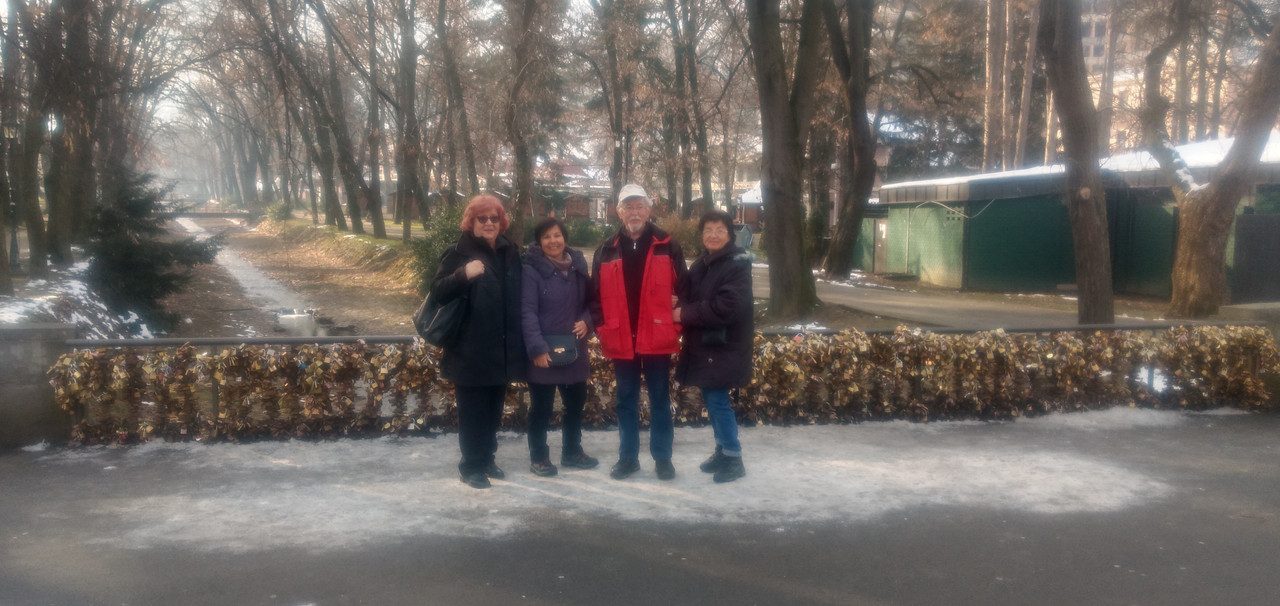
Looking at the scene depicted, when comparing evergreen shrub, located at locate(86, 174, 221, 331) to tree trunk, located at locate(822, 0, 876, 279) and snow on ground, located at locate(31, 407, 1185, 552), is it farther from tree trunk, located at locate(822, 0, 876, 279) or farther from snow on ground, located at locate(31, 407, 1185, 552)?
tree trunk, located at locate(822, 0, 876, 279)

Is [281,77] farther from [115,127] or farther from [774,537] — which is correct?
[115,127]

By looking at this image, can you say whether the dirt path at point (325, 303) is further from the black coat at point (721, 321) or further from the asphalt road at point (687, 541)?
the black coat at point (721, 321)

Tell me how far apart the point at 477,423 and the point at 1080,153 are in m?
7.29

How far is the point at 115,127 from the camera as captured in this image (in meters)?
23.4

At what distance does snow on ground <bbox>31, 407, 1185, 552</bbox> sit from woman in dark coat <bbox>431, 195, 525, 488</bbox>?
0.42 metres

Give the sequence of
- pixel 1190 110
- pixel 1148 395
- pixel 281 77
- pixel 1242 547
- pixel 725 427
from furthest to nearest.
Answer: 1. pixel 1190 110
2. pixel 281 77
3. pixel 1148 395
4. pixel 725 427
5. pixel 1242 547

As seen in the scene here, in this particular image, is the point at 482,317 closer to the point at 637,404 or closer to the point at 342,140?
the point at 637,404

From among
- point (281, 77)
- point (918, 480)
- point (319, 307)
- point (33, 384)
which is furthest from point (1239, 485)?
point (319, 307)

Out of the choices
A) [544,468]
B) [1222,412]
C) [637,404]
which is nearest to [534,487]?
[544,468]

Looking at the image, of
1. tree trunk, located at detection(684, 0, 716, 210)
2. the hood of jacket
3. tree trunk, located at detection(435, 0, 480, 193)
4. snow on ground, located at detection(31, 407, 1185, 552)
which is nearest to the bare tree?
snow on ground, located at detection(31, 407, 1185, 552)

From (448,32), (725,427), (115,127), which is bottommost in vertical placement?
(725,427)

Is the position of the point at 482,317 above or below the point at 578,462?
above

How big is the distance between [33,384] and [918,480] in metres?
5.77

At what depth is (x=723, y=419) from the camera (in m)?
5.63
